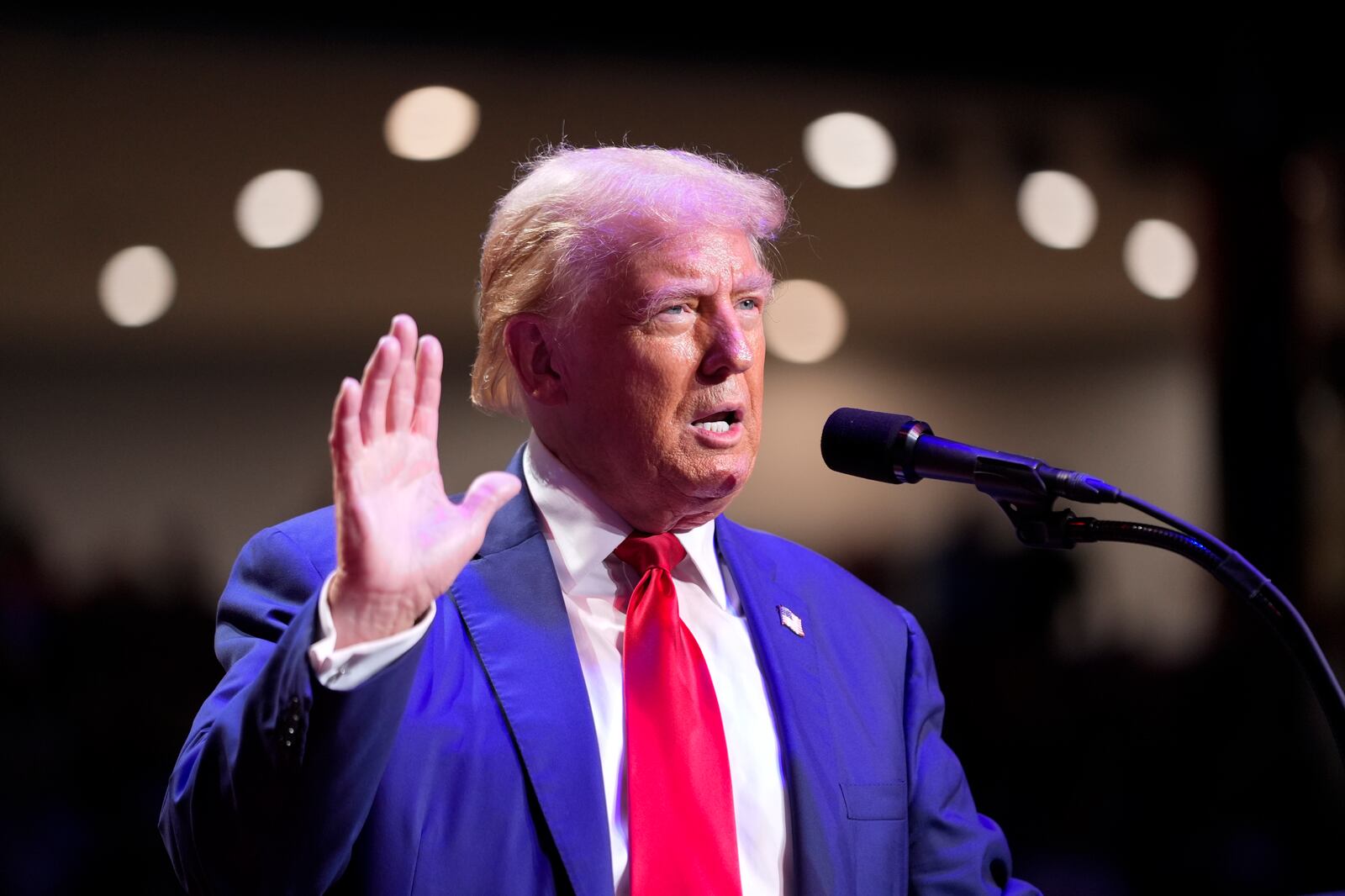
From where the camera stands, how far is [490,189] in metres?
2.58

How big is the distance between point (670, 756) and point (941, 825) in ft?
1.41

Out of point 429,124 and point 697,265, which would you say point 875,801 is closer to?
point 697,265

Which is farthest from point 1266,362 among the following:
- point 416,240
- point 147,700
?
point 147,700

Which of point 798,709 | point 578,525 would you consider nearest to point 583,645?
point 578,525

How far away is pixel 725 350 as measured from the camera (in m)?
1.51

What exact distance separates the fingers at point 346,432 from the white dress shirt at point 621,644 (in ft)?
1.52

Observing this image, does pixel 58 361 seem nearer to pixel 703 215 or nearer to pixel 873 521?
pixel 703 215

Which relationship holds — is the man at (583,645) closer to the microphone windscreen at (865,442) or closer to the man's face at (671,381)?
the man's face at (671,381)

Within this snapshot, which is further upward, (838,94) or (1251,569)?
(838,94)

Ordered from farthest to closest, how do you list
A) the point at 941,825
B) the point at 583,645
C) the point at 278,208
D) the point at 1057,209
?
the point at 1057,209, the point at 278,208, the point at 941,825, the point at 583,645

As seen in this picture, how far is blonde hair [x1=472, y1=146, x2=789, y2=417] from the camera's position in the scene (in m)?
1.55

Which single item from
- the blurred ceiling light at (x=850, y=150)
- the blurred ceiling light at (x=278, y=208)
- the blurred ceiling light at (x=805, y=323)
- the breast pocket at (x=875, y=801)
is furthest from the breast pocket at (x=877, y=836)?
the blurred ceiling light at (x=850, y=150)

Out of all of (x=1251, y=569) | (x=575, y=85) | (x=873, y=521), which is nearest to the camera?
(x=1251, y=569)

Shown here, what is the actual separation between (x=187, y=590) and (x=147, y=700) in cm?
21
